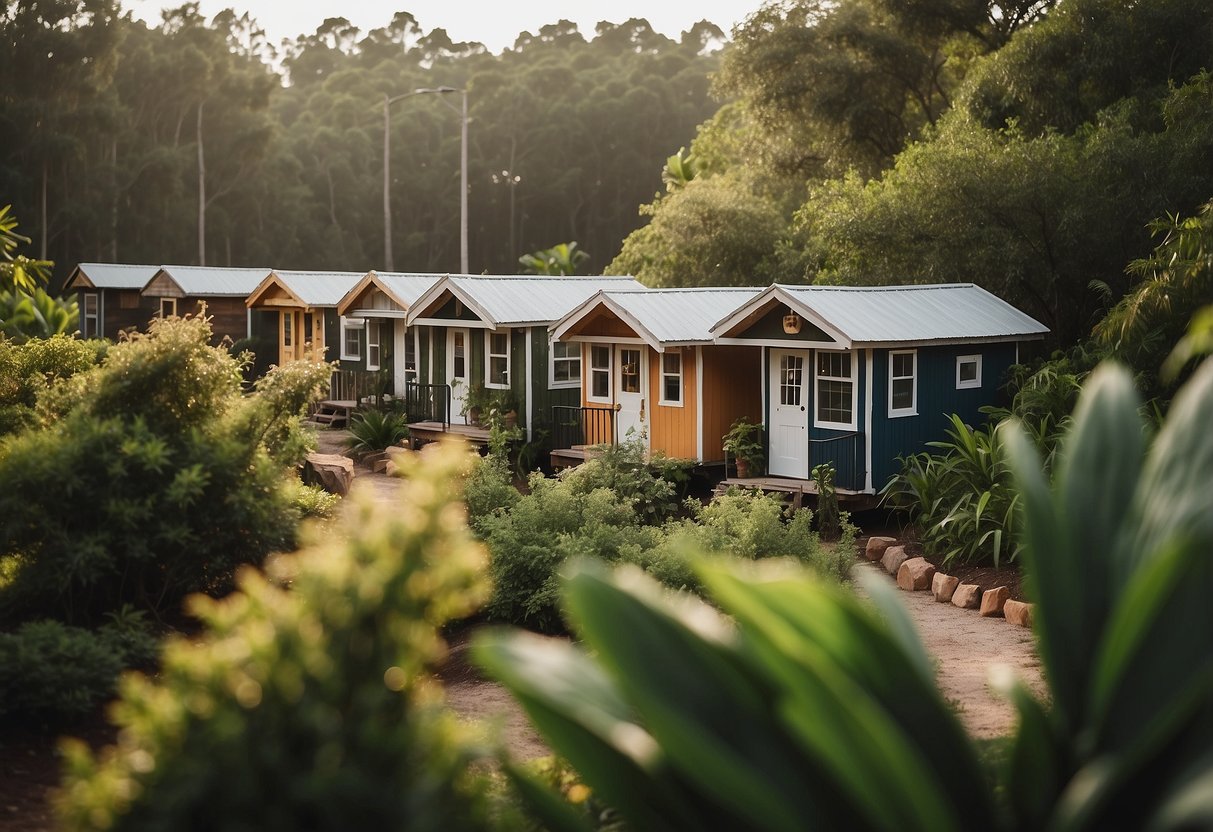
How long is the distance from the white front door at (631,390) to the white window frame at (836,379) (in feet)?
11.2

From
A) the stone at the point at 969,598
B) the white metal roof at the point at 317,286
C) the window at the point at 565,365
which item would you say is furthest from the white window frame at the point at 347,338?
the stone at the point at 969,598

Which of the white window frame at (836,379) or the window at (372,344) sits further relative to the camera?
the window at (372,344)

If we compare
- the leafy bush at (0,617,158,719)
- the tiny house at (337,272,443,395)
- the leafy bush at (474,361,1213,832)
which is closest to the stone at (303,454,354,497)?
the tiny house at (337,272,443,395)

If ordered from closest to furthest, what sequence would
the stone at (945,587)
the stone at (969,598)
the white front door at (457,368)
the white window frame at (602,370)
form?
the stone at (969,598), the stone at (945,587), the white window frame at (602,370), the white front door at (457,368)

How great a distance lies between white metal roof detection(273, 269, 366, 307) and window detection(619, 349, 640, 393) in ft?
39.6

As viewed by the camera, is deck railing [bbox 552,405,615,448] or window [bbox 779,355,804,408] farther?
deck railing [bbox 552,405,615,448]

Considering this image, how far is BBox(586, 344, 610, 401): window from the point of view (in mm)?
22500

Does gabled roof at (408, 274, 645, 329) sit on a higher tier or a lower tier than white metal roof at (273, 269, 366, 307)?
lower

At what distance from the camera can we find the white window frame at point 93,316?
4225cm

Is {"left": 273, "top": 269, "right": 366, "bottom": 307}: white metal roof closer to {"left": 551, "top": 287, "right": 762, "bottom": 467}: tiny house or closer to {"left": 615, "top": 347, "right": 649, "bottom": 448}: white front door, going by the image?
{"left": 551, "top": 287, "right": 762, "bottom": 467}: tiny house

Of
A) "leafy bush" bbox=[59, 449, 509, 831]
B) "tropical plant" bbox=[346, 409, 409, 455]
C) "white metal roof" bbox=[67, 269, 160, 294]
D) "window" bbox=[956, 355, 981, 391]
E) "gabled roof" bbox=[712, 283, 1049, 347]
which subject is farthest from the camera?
"white metal roof" bbox=[67, 269, 160, 294]

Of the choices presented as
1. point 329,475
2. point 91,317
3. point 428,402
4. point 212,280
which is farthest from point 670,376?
point 91,317

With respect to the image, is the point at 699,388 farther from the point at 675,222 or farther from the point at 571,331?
the point at 675,222

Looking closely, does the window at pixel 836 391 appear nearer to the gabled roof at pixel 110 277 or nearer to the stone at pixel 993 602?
the stone at pixel 993 602
